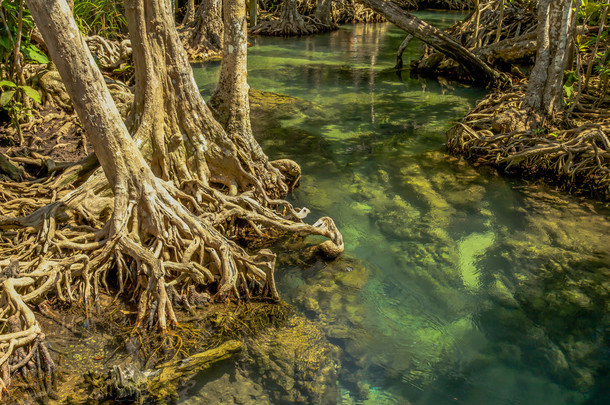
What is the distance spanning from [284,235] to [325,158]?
8.88ft

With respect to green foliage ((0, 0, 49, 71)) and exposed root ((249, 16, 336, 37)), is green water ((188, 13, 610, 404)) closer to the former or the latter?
green foliage ((0, 0, 49, 71))

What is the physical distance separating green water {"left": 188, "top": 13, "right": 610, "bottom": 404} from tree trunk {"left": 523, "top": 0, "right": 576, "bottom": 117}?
1464 mm

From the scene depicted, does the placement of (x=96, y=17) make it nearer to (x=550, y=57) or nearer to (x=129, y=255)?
(x=129, y=255)

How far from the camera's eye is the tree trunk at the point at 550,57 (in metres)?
7.92

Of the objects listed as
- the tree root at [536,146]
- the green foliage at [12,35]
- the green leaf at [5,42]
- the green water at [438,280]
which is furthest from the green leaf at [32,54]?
the tree root at [536,146]

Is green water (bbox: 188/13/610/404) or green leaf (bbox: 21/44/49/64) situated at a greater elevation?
green leaf (bbox: 21/44/49/64)

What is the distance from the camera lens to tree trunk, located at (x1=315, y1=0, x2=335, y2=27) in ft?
72.6

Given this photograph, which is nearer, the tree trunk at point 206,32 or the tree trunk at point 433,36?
the tree trunk at point 433,36

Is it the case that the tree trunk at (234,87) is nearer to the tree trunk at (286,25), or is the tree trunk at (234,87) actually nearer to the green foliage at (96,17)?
the green foliage at (96,17)

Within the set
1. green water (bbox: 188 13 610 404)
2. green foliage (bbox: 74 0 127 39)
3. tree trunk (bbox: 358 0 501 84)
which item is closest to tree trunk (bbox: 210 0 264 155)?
green water (bbox: 188 13 610 404)

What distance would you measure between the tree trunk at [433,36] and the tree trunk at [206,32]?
572cm

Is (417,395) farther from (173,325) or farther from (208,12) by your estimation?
(208,12)

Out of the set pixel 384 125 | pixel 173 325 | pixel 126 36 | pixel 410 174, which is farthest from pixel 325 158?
pixel 126 36

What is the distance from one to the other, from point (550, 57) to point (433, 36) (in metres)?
4.44
